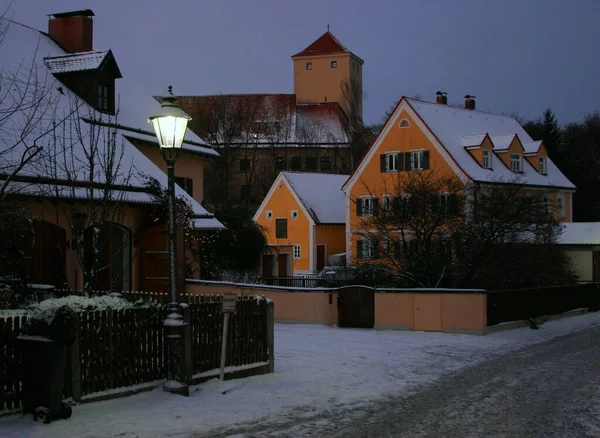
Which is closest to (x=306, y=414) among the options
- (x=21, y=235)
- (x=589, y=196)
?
(x=21, y=235)

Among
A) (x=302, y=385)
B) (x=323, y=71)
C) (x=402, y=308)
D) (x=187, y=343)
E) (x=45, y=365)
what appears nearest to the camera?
(x=45, y=365)

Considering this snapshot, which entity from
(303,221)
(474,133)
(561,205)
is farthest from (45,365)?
(561,205)

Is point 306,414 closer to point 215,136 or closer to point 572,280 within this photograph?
point 572,280

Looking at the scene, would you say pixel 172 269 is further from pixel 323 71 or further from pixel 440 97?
pixel 323 71

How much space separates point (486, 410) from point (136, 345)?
5273mm

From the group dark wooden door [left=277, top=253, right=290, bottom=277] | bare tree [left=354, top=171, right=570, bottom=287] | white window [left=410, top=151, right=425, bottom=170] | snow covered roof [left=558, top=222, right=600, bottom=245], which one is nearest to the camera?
bare tree [left=354, top=171, right=570, bottom=287]

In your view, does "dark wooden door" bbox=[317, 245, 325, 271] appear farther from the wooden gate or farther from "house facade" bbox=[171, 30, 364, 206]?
the wooden gate

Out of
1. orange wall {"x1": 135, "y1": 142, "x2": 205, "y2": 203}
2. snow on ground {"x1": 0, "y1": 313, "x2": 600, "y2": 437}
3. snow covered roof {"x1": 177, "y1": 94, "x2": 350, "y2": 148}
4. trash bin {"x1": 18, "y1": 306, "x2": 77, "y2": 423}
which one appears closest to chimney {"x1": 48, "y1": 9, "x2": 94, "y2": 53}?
orange wall {"x1": 135, "y1": 142, "x2": 205, "y2": 203}

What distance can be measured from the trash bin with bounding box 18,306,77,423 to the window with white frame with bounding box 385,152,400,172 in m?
38.6

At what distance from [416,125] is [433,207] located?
65.0 feet

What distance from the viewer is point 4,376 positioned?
29.8ft

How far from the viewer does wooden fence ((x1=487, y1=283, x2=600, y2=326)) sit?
2308cm

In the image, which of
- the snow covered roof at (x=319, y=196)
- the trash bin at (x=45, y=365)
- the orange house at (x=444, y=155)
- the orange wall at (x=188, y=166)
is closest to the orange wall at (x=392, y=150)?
the orange house at (x=444, y=155)

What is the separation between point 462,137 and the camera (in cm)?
4694
